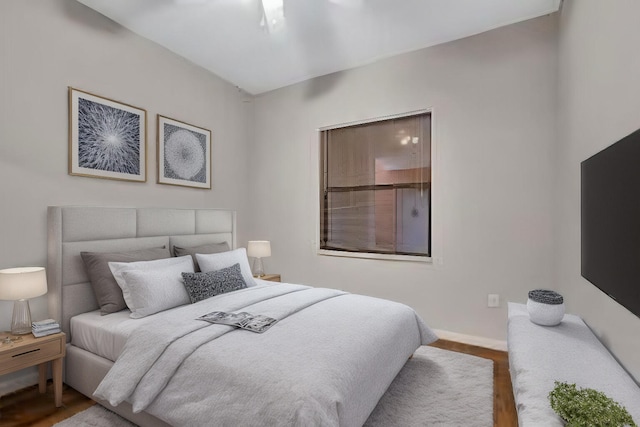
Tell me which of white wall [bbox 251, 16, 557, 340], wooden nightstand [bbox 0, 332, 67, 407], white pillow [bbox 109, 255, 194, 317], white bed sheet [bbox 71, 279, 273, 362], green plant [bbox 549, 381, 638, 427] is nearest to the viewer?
green plant [bbox 549, 381, 638, 427]

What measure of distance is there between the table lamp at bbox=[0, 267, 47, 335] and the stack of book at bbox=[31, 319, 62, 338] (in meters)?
0.07

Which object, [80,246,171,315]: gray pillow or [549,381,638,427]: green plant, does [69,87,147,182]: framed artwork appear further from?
[549,381,638,427]: green plant

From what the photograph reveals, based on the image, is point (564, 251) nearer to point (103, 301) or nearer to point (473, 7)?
point (473, 7)

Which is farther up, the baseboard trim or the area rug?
the baseboard trim

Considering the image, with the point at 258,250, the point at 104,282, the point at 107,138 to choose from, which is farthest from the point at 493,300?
the point at 107,138

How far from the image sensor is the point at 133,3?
271 centimetres

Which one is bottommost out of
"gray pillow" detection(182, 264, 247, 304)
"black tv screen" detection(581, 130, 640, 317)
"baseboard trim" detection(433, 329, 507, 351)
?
"baseboard trim" detection(433, 329, 507, 351)

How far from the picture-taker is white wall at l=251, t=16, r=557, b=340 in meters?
2.87

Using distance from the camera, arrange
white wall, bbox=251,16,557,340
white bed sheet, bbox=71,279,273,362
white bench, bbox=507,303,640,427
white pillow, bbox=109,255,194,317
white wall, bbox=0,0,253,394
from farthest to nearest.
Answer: white wall, bbox=251,16,557,340 < white pillow, bbox=109,255,194,317 < white wall, bbox=0,0,253,394 < white bed sheet, bbox=71,279,273,362 < white bench, bbox=507,303,640,427

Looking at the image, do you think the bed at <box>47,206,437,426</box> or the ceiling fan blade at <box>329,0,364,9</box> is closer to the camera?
the bed at <box>47,206,437,426</box>

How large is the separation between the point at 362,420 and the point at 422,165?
2.50 meters

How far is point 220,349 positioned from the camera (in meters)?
1.70

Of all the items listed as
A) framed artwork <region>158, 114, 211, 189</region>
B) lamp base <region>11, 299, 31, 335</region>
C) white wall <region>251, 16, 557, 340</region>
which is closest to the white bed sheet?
lamp base <region>11, 299, 31, 335</region>

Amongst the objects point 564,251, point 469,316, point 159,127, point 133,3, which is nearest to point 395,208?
point 469,316
